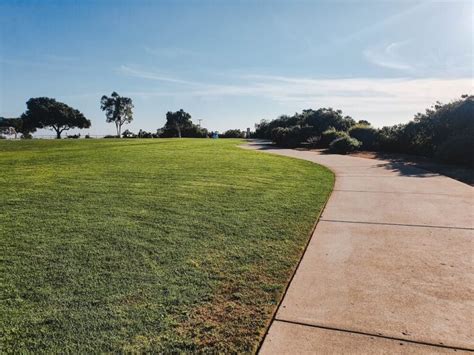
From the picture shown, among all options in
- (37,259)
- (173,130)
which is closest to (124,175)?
(37,259)

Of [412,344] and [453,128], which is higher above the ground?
[453,128]

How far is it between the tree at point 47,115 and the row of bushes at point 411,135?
58079mm

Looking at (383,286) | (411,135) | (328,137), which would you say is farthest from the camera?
(328,137)

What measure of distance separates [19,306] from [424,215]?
533 centimetres

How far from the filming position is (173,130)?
60531 millimetres

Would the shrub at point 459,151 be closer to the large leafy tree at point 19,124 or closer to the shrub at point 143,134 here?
the shrub at point 143,134

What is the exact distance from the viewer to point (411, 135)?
16828mm

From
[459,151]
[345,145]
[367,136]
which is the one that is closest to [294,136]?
[367,136]

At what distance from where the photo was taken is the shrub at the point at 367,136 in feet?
64.6

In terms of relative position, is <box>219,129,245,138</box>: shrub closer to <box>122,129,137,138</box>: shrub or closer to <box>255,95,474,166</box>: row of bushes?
<box>122,129,137,138</box>: shrub

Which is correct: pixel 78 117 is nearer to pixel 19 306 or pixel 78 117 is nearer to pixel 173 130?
pixel 173 130

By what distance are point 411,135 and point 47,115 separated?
70740mm

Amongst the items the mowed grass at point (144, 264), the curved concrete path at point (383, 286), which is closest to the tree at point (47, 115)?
the mowed grass at point (144, 264)

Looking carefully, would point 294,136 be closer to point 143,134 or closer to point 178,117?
point 143,134
